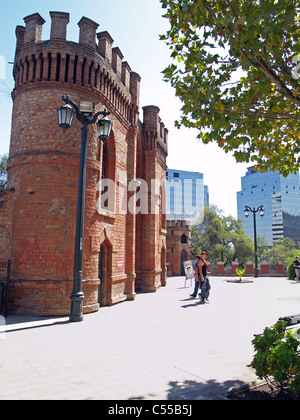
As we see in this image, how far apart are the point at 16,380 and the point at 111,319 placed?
488 centimetres

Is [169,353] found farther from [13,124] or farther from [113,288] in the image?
[13,124]

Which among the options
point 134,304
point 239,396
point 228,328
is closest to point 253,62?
point 239,396

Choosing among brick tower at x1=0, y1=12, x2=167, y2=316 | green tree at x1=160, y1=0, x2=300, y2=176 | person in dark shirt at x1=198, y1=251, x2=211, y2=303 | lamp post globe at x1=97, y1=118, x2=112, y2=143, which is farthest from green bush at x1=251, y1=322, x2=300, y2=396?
person in dark shirt at x1=198, y1=251, x2=211, y2=303

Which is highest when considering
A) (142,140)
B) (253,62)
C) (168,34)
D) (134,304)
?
(142,140)

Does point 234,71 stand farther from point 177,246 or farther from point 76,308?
point 177,246

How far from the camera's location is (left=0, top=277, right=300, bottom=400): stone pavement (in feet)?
13.9

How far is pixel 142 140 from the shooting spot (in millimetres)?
18516

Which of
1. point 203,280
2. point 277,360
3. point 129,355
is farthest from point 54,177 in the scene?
point 277,360

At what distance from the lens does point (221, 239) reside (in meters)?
53.4

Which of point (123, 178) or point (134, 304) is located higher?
point (123, 178)

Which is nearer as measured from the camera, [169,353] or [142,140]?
[169,353]

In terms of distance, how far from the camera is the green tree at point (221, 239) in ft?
165

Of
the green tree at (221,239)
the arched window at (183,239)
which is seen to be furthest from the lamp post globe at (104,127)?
the green tree at (221,239)

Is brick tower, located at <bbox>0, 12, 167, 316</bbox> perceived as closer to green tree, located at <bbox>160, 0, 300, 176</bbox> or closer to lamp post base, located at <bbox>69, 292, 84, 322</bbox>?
lamp post base, located at <bbox>69, 292, 84, 322</bbox>
